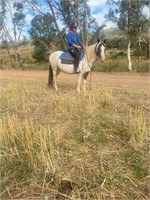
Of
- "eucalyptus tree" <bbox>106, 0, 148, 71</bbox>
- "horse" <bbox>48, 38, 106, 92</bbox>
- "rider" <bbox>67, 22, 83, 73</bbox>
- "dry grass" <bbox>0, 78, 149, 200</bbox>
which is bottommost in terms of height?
"dry grass" <bbox>0, 78, 149, 200</bbox>

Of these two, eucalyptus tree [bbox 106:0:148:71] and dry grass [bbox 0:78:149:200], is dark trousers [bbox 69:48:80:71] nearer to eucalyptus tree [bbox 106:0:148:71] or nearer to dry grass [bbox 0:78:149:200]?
dry grass [bbox 0:78:149:200]

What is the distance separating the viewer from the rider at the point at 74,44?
8.00 m

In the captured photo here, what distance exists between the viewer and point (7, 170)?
10.2 ft

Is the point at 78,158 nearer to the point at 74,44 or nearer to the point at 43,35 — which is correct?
the point at 74,44

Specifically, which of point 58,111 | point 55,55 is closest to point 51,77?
point 55,55

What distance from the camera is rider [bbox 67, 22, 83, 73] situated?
8000mm

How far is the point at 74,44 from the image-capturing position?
827 cm

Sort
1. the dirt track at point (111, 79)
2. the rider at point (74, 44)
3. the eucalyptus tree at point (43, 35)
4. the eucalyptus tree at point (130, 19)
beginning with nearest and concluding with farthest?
the rider at point (74, 44) → the dirt track at point (111, 79) → the eucalyptus tree at point (130, 19) → the eucalyptus tree at point (43, 35)

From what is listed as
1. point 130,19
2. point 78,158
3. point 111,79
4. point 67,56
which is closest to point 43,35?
point 130,19

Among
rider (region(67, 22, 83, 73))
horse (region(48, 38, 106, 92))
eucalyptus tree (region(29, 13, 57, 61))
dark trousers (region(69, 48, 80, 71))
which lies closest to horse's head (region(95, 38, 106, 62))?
horse (region(48, 38, 106, 92))

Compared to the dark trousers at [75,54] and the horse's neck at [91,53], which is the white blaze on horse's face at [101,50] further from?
the dark trousers at [75,54]

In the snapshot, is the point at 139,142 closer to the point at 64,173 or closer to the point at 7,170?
the point at 64,173

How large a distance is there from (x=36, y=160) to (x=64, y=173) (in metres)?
0.37

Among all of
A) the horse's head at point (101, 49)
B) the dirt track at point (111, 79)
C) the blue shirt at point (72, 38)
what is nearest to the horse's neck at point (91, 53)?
the horse's head at point (101, 49)
